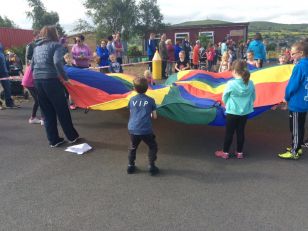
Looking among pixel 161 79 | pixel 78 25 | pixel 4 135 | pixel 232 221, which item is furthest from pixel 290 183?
pixel 78 25

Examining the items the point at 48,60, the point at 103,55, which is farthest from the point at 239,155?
the point at 103,55

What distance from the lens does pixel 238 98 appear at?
4.18m

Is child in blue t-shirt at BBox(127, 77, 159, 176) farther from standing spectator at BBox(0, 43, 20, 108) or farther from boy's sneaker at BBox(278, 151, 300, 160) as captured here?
standing spectator at BBox(0, 43, 20, 108)

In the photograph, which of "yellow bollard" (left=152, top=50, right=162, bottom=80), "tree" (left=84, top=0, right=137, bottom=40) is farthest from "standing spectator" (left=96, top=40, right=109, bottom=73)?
"tree" (left=84, top=0, right=137, bottom=40)

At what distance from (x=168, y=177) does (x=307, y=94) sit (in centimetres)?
201

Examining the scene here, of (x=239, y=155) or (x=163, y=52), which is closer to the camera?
(x=239, y=155)

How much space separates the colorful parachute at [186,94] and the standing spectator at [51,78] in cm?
48

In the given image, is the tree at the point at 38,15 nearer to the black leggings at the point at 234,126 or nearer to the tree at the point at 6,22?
the tree at the point at 6,22

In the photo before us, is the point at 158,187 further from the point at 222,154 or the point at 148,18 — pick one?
the point at 148,18

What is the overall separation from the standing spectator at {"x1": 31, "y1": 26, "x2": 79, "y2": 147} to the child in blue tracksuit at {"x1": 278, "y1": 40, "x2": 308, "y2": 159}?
119 inches

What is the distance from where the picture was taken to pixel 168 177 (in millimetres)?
3857

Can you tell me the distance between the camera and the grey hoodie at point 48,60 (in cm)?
450

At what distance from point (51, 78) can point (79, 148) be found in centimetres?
107

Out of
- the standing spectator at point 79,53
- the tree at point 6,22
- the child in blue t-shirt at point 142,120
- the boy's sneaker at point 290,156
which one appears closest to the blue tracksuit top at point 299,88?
the boy's sneaker at point 290,156
